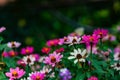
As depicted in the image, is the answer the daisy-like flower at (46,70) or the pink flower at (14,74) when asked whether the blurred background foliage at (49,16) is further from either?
the pink flower at (14,74)

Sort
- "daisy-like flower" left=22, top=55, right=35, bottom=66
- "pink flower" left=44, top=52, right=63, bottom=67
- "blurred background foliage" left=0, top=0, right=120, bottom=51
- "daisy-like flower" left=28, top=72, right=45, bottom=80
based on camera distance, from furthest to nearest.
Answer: "blurred background foliage" left=0, top=0, right=120, bottom=51 → "daisy-like flower" left=22, top=55, right=35, bottom=66 → "pink flower" left=44, top=52, right=63, bottom=67 → "daisy-like flower" left=28, top=72, right=45, bottom=80

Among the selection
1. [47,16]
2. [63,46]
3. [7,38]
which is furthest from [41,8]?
[63,46]

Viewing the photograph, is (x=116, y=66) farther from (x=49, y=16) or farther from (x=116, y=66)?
(x=49, y=16)

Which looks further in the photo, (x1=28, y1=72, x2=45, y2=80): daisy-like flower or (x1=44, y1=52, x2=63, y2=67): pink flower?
(x1=44, y1=52, x2=63, y2=67): pink flower

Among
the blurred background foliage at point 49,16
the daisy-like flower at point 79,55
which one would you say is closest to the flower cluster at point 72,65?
the daisy-like flower at point 79,55

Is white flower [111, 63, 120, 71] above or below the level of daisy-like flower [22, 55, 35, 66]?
below

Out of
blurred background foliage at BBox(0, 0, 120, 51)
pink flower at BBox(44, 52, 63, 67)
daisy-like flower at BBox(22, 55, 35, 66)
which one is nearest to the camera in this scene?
pink flower at BBox(44, 52, 63, 67)

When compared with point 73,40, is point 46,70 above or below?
below

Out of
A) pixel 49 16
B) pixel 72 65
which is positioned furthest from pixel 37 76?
pixel 49 16

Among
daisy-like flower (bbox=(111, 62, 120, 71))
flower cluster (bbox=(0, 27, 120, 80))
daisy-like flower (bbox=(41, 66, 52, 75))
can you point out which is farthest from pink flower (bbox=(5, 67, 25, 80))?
daisy-like flower (bbox=(111, 62, 120, 71))

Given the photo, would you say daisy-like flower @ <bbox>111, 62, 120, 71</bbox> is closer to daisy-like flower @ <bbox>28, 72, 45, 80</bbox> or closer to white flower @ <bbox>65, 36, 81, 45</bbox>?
white flower @ <bbox>65, 36, 81, 45</bbox>
